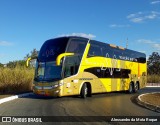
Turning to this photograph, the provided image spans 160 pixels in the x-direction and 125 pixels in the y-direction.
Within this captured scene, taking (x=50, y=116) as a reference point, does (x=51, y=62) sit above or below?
above

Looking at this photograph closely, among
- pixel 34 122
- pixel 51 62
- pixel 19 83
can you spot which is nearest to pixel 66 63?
pixel 51 62

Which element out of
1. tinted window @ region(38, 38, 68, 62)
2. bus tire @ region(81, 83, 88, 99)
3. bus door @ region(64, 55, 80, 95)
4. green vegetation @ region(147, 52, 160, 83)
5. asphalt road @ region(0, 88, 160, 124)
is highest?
green vegetation @ region(147, 52, 160, 83)

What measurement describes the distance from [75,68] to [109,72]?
5054 mm

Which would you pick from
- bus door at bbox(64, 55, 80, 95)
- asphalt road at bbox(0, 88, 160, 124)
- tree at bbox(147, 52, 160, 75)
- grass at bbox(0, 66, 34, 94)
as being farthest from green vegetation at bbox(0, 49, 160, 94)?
tree at bbox(147, 52, 160, 75)

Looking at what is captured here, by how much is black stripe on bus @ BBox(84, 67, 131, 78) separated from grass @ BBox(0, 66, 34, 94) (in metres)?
8.85

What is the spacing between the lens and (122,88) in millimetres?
27172

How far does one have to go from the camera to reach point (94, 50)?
22453mm

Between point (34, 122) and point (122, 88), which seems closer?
point (34, 122)

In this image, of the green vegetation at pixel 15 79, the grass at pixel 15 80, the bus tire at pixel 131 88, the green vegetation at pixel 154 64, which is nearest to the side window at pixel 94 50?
the bus tire at pixel 131 88

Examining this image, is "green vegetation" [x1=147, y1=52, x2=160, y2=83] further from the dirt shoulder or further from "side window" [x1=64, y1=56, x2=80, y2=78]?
"side window" [x1=64, y1=56, x2=80, y2=78]

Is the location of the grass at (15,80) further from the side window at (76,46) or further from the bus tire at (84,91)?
the side window at (76,46)

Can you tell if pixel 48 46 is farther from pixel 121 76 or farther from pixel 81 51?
pixel 121 76

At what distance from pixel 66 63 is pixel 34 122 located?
29.1 ft

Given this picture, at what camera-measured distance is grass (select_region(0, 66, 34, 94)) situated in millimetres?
29031
